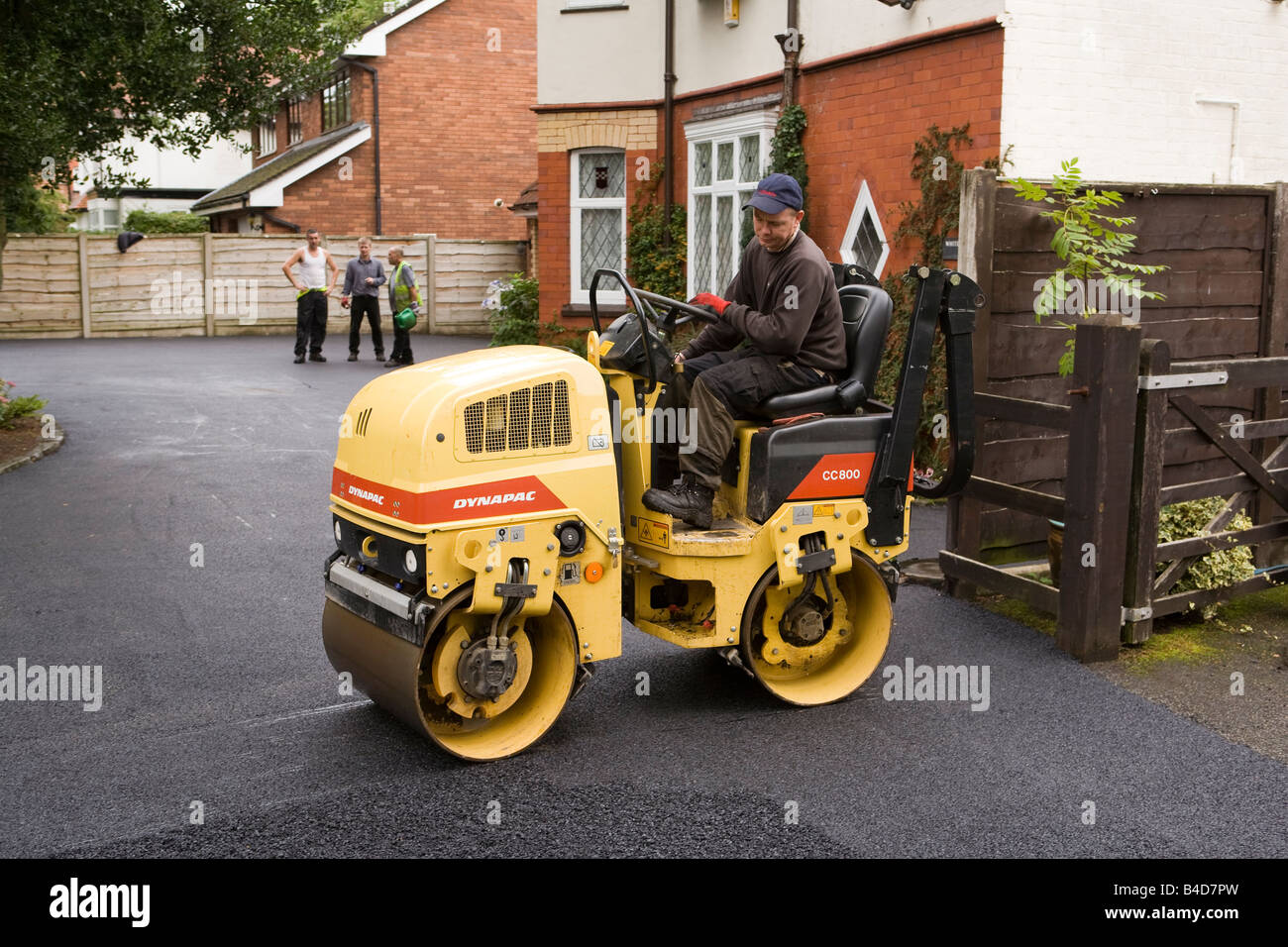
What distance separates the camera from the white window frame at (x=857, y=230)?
1205 cm

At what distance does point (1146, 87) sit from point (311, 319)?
13.9 meters

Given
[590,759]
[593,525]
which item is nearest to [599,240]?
[593,525]

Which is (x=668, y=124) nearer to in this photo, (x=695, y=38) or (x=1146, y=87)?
(x=695, y=38)

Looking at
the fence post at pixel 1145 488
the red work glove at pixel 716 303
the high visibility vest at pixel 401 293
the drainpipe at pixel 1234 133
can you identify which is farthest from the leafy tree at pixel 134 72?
the drainpipe at pixel 1234 133

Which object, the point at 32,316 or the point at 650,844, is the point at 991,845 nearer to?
the point at 650,844

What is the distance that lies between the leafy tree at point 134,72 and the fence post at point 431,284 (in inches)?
497

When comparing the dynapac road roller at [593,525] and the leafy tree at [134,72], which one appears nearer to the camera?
the dynapac road roller at [593,525]

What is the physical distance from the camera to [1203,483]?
24.0 ft

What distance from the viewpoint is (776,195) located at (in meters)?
5.79

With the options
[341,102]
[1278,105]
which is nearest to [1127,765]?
[1278,105]

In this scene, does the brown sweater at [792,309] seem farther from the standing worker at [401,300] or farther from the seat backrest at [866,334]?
the standing worker at [401,300]

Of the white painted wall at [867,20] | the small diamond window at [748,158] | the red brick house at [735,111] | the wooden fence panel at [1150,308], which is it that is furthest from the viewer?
the small diamond window at [748,158]

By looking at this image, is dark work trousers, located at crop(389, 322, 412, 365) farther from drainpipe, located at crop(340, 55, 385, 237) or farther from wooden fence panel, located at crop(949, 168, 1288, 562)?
wooden fence panel, located at crop(949, 168, 1288, 562)

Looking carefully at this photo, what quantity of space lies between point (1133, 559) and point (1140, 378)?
94cm
